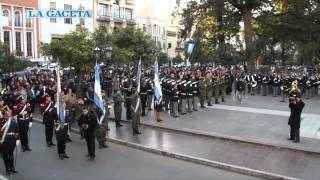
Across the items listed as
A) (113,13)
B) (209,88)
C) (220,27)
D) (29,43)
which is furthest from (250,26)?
(113,13)

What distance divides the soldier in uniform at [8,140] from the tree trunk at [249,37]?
2762cm

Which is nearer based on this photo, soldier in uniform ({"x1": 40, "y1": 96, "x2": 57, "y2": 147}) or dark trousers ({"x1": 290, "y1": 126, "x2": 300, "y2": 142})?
dark trousers ({"x1": 290, "y1": 126, "x2": 300, "y2": 142})

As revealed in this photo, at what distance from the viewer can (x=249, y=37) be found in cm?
3878

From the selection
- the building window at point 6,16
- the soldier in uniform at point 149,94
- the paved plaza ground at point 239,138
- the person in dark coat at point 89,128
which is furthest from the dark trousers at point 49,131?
the building window at point 6,16

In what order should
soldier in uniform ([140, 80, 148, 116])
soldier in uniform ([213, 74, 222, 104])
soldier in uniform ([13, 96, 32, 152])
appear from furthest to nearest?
1. soldier in uniform ([213, 74, 222, 104])
2. soldier in uniform ([140, 80, 148, 116])
3. soldier in uniform ([13, 96, 32, 152])

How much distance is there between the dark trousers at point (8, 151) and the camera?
39.9 ft

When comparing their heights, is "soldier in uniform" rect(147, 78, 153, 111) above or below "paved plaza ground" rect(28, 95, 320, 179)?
above

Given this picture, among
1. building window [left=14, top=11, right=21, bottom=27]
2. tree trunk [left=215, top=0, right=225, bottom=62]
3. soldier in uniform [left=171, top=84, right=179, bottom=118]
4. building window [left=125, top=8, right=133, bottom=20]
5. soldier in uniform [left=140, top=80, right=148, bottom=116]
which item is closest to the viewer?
soldier in uniform [left=171, top=84, right=179, bottom=118]

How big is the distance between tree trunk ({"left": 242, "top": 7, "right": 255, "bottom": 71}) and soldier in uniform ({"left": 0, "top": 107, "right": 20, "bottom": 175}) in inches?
1087

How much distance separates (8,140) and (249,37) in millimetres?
29612

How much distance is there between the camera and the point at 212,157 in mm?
13594

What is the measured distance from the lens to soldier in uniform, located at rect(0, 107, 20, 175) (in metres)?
12.2

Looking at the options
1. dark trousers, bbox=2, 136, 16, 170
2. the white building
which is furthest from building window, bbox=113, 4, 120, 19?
dark trousers, bbox=2, 136, 16, 170

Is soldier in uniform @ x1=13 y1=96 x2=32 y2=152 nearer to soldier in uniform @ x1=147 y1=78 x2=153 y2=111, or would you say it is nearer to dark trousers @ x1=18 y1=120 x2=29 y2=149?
dark trousers @ x1=18 y1=120 x2=29 y2=149
